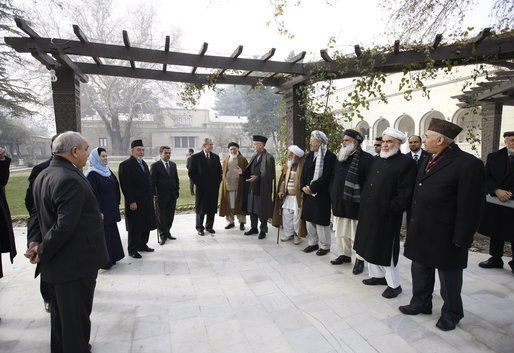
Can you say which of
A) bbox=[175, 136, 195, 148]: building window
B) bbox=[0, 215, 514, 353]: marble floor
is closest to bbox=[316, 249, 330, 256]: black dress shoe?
bbox=[0, 215, 514, 353]: marble floor

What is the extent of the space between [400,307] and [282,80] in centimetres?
484

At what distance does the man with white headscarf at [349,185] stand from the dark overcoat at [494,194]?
1.72 meters

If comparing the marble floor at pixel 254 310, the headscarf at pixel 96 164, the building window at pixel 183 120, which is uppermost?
the building window at pixel 183 120

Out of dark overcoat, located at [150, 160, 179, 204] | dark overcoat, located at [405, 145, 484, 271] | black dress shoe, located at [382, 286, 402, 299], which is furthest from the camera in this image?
dark overcoat, located at [150, 160, 179, 204]

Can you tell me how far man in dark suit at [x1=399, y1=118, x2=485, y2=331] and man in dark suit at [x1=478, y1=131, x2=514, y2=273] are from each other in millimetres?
1880

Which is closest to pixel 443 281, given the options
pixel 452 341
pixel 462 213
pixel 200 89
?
pixel 452 341

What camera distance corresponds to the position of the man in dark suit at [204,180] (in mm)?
6188

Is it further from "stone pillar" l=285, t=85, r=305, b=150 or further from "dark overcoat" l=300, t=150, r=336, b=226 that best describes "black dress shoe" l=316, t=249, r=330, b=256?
"stone pillar" l=285, t=85, r=305, b=150

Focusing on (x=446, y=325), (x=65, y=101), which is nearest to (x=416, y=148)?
(x=446, y=325)

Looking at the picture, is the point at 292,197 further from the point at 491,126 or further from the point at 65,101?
the point at 491,126

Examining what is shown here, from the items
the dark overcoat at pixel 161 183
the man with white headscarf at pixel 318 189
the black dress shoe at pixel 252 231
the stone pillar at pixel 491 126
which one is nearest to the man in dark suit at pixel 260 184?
the black dress shoe at pixel 252 231

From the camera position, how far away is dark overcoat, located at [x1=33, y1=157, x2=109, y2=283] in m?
2.13

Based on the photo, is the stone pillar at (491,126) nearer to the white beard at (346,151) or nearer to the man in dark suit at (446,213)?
the white beard at (346,151)

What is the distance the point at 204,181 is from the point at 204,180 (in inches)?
0.8
